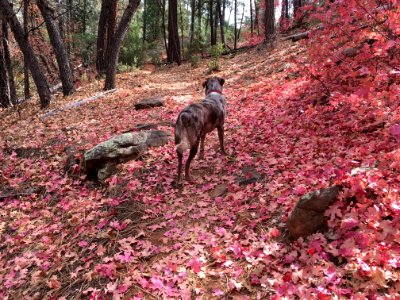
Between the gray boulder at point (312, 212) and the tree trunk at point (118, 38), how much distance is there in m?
12.5

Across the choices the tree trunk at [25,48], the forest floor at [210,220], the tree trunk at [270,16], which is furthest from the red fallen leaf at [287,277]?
the tree trunk at [270,16]

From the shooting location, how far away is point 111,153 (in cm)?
723

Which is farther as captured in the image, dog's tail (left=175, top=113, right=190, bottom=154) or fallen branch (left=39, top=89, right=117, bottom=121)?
fallen branch (left=39, top=89, right=117, bottom=121)

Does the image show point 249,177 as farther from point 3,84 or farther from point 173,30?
point 173,30

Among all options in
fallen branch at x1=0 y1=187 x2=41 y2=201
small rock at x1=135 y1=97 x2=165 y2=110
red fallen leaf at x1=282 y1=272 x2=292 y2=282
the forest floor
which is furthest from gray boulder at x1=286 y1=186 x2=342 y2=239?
small rock at x1=135 y1=97 x2=165 y2=110

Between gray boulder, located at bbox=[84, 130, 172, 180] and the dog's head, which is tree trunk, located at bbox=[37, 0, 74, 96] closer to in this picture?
gray boulder, located at bbox=[84, 130, 172, 180]

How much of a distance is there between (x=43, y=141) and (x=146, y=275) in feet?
23.4

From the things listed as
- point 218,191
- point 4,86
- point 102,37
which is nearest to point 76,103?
point 4,86

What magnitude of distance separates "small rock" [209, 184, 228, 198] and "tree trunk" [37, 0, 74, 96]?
11.9 metres

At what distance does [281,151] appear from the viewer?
671 centimetres

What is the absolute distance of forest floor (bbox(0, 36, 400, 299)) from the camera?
3.60 metres

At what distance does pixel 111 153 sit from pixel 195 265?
13.1 ft

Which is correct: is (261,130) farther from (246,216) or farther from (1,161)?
(1,161)

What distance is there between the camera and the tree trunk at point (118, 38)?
45.3 feet
